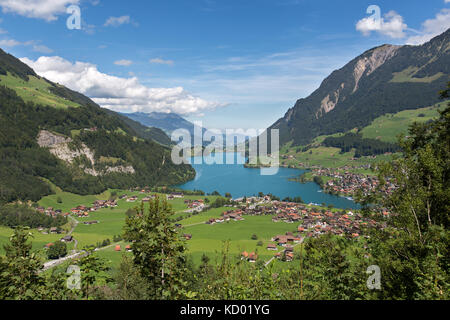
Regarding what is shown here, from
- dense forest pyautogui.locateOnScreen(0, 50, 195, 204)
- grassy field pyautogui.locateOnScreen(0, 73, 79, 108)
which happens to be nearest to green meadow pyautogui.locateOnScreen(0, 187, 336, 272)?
dense forest pyautogui.locateOnScreen(0, 50, 195, 204)

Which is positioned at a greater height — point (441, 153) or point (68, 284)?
point (441, 153)

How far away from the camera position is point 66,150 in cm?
14462

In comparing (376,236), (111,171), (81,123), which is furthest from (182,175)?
(376,236)

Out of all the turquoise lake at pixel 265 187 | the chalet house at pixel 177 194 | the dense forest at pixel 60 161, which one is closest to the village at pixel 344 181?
the turquoise lake at pixel 265 187

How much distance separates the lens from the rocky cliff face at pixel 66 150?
5561 inches

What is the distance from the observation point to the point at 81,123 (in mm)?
173625

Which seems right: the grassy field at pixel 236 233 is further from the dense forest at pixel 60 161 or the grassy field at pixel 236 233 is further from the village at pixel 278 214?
the dense forest at pixel 60 161

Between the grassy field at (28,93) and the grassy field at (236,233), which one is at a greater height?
the grassy field at (28,93)

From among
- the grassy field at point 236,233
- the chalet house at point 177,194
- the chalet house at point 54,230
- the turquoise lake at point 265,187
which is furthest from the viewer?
the chalet house at point 177,194

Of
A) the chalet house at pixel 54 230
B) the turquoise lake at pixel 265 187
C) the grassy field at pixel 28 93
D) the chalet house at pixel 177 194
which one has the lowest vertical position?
the chalet house at pixel 54 230

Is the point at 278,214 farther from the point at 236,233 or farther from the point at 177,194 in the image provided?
the point at 177,194

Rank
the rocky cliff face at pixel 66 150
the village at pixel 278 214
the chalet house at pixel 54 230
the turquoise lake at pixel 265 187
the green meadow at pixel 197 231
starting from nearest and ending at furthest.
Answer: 1. the green meadow at pixel 197 231
2. the village at pixel 278 214
3. the chalet house at pixel 54 230
4. the turquoise lake at pixel 265 187
5. the rocky cliff face at pixel 66 150

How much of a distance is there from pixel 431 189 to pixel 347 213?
7466 cm
